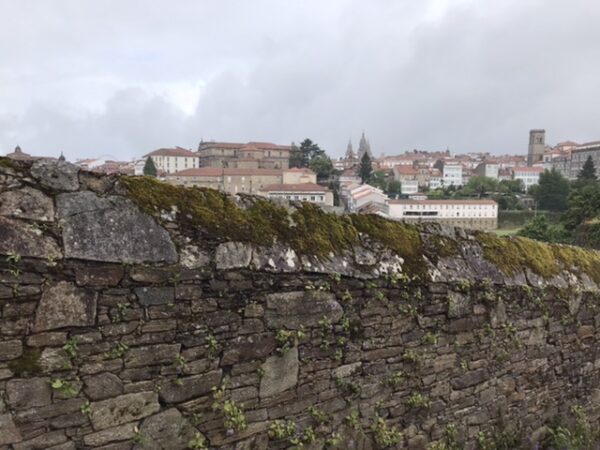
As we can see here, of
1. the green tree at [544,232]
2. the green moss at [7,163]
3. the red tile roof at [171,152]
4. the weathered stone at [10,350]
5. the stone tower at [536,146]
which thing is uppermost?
the stone tower at [536,146]

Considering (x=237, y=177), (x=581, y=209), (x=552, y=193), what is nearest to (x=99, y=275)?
(x=581, y=209)

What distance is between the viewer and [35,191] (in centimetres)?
268

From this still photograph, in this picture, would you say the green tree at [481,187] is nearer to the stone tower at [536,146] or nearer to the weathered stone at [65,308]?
the stone tower at [536,146]

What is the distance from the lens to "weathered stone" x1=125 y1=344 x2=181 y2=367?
2.90m

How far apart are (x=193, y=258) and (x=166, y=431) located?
1160 millimetres

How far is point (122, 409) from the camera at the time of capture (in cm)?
291

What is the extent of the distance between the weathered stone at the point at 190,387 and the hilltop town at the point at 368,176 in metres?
61.7

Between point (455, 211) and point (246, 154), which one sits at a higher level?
point (246, 154)

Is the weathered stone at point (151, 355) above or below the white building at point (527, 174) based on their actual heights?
below

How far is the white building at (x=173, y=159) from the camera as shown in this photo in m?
113

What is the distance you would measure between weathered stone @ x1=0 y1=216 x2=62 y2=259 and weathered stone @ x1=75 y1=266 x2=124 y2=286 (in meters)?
0.16

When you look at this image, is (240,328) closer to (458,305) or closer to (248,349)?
(248,349)

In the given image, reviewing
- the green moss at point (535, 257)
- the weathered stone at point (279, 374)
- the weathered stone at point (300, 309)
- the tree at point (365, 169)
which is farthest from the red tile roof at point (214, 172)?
the weathered stone at point (279, 374)

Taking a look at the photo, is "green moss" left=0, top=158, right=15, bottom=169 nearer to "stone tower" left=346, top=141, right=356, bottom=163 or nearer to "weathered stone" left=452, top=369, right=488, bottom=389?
"weathered stone" left=452, top=369, right=488, bottom=389
